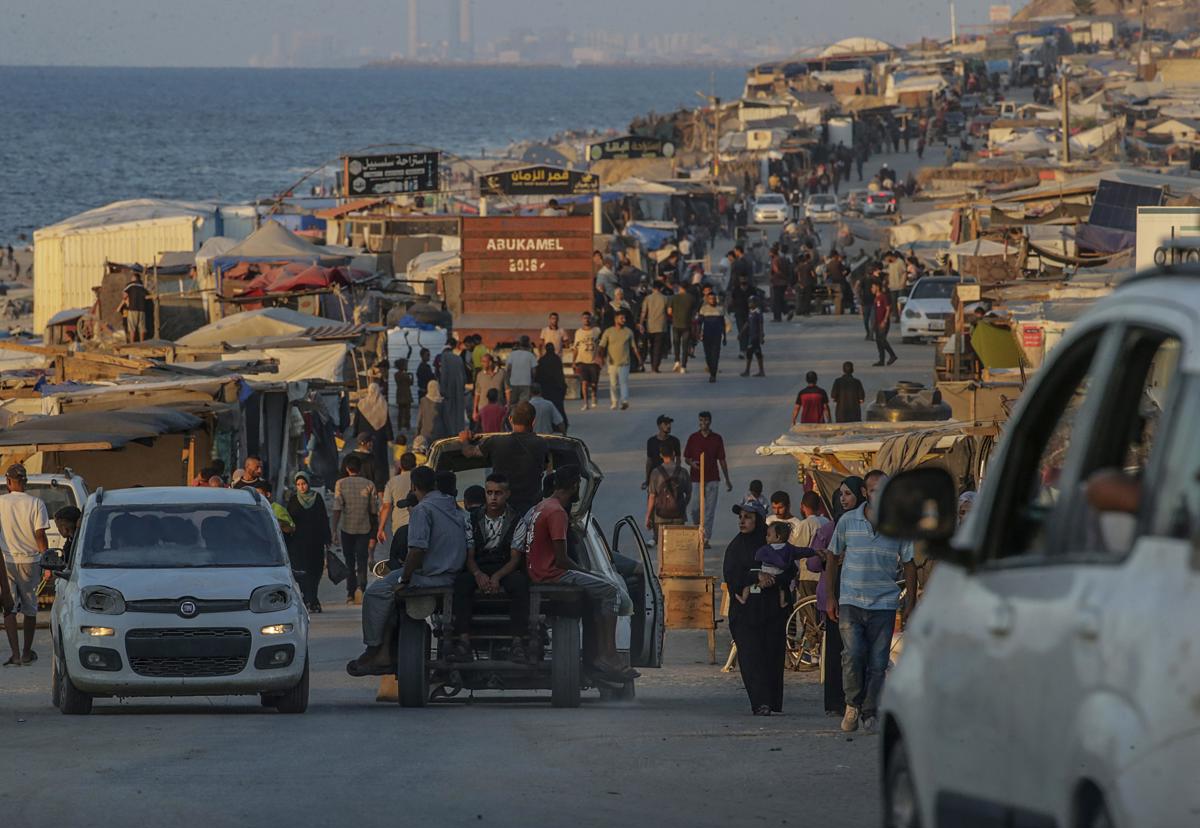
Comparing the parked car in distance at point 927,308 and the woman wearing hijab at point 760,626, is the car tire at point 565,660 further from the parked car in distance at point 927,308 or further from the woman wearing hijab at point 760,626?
the parked car in distance at point 927,308

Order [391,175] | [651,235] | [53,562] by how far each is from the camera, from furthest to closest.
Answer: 1. [651,235]
2. [391,175]
3. [53,562]

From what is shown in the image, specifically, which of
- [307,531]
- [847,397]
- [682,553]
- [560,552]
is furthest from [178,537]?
[847,397]

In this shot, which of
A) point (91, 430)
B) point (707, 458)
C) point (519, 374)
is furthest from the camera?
point (519, 374)

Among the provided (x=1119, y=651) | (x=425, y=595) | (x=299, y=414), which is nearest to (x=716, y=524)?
(x=299, y=414)

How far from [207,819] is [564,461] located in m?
7.17

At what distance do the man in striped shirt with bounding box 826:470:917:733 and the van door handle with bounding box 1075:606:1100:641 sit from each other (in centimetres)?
719

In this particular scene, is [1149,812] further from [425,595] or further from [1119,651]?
[425,595]

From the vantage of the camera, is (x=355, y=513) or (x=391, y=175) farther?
(x=391, y=175)

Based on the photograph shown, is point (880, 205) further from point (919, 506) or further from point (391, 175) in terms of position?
point (919, 506)

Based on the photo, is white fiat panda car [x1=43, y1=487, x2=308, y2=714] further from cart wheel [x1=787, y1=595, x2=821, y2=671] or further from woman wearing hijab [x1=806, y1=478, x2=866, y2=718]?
cart wheel [x1=787, y1=595, x2=821, y2=671]

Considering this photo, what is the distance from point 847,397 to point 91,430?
32.7 feet

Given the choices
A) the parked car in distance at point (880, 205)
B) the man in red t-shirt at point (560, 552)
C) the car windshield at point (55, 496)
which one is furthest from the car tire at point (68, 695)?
the parked car in distance at point (880, 205)

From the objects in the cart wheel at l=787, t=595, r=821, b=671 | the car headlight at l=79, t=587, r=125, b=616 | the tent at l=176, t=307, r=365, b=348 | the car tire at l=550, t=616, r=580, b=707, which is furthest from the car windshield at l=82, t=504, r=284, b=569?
the tent at l=176, t=307, r=365, b=348

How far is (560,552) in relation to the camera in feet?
42.7
